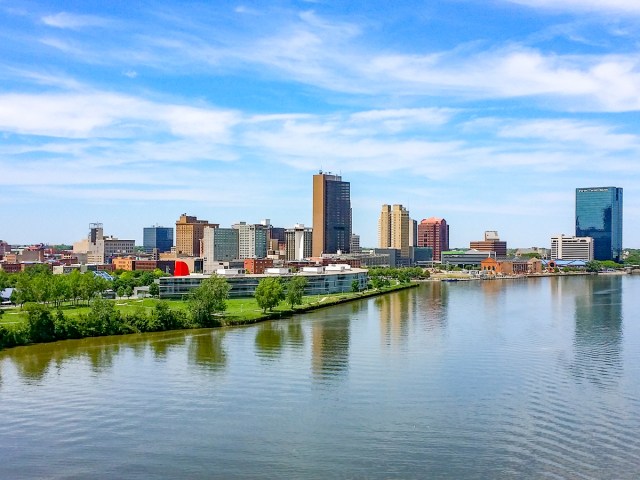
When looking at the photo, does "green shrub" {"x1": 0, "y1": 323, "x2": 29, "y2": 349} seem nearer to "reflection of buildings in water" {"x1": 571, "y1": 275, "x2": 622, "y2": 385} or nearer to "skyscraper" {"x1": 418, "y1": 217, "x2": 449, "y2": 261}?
"reflection of buildings in water" {"x1": 571, "y1": 275, "x2": 622, "y2": 385}

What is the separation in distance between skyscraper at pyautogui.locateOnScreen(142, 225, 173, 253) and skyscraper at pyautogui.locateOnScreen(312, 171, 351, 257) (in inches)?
1552

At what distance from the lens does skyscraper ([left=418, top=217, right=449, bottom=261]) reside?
107188mm

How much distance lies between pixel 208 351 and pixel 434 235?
90714 millimetres

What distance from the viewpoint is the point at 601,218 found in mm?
100188

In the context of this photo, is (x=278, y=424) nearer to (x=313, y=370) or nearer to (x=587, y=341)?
(x=313, y=370)

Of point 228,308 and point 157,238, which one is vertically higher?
point 157,238

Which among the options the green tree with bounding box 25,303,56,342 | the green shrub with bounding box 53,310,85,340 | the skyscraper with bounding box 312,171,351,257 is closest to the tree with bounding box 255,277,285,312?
the green shrub with bounding box 53,310,85,340

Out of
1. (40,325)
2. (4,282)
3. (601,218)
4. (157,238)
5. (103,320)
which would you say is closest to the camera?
(40,325)

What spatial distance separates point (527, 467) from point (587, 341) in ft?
42.8

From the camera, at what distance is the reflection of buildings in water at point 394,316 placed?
22781 millimetres

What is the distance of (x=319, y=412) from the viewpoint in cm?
1264

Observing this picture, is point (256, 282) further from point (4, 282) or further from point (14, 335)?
point (14, 335)

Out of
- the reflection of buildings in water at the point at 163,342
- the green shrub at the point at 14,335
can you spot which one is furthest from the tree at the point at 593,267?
the green shrub at the point at 14,335

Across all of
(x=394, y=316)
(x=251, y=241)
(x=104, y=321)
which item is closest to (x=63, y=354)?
(x=104, y=321)
